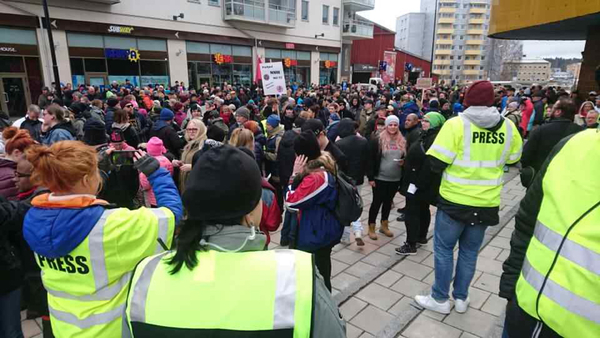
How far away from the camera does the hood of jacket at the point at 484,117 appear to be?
121 inches

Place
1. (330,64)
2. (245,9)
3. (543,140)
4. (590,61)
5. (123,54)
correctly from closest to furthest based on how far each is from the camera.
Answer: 1. (543,140)
2. (590,61)
3. (123,54)
4. (245,9)
5. (330,64)

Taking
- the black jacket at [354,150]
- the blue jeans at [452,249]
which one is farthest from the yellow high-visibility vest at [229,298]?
the black jacket at [354,150]

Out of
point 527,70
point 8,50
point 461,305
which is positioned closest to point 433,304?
point 461,305

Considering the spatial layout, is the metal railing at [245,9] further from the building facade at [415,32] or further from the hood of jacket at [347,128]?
the building facade at [415,32]

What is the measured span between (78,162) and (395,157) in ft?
13.5

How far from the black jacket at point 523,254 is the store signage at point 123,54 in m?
22.3

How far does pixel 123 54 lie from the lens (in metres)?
20.2

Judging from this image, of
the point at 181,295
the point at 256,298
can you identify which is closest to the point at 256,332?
the point at 256,298

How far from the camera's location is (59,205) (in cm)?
169

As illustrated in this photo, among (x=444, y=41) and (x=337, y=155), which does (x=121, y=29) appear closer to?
(x=337, y=155)

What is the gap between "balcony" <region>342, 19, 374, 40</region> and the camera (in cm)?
3507

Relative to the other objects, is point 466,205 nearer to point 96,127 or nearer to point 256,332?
point 256,332

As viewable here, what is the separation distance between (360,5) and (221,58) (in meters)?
17.6

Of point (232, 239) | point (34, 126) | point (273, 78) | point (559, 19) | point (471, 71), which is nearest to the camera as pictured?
point (232, 239)
